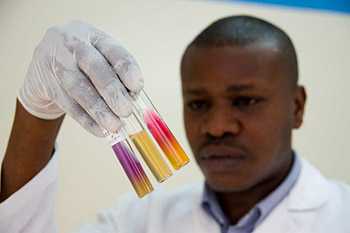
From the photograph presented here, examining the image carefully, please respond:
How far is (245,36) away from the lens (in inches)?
40.6

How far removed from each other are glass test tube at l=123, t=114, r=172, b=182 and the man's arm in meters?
0.23

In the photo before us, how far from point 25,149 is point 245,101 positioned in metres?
0.44

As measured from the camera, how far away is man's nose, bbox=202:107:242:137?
958 mm

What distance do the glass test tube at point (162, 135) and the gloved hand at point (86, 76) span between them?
0.02 metres

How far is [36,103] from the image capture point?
0.84 meters

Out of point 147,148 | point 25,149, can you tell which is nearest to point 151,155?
point 147,148

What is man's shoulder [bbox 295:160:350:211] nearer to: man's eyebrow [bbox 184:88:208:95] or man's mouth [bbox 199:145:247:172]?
man's mouth [bbox 199:145:247:172]

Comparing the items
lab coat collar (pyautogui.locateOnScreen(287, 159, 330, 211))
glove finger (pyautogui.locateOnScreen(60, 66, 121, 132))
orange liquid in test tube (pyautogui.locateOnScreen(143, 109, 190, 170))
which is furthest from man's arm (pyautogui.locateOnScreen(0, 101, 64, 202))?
lab coat collar (pyautogui.locateOnScreen(287, 159, 330, 211))

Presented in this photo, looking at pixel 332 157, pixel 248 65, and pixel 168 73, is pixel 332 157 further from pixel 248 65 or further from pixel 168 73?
pixel 248 65

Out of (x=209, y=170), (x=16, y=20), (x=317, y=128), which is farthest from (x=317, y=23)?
(x=16, y=20)

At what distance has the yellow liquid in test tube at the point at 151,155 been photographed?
68 centimetres

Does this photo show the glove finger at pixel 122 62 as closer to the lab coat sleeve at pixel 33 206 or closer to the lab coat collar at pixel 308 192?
the lab coat sleeve at pixel 33 206

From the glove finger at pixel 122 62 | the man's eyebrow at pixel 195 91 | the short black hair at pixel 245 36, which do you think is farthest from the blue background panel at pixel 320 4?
the glove finger at pixel 122 62

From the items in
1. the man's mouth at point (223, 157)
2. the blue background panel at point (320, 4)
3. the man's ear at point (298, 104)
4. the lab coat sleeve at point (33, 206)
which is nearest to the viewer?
the lab coat sleeve at point (33, 206)
